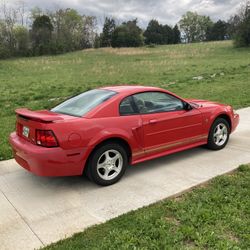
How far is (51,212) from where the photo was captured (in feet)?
13.2

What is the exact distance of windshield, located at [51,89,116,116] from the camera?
4910mm

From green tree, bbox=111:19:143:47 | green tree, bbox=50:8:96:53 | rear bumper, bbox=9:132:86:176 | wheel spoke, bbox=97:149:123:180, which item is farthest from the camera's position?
green tree, bbox=50:8:96:53

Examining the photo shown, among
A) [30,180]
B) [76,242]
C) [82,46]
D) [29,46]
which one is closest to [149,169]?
[30,180]

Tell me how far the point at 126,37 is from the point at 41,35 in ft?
54.7

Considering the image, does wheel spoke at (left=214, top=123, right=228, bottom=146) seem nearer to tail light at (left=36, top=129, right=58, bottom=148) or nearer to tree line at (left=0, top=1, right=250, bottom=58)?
tail light at (left=36, top=129, right=58, bottom=148)

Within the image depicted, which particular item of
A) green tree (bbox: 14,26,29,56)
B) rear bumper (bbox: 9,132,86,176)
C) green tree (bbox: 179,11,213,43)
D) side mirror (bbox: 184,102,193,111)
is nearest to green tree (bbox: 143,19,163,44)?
green tree (bbox: 179,11,213,43)

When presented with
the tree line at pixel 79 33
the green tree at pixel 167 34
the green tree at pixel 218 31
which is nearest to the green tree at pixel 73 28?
the tree line at pixel 79 33

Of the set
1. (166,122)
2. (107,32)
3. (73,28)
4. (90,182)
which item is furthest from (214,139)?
(73,28)

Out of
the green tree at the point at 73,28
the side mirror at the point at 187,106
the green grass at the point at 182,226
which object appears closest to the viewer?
the green grass at the point at 182,226

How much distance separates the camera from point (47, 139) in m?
4.30

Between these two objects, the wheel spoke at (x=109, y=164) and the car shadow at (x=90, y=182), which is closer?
the wheel spoke at (x=109, y=164)

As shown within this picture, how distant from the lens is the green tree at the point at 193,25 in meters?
103

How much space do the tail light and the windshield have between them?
637 millimetres

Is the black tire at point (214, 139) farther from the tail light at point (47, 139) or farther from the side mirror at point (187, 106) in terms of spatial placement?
the tail light at point (47, 139)
